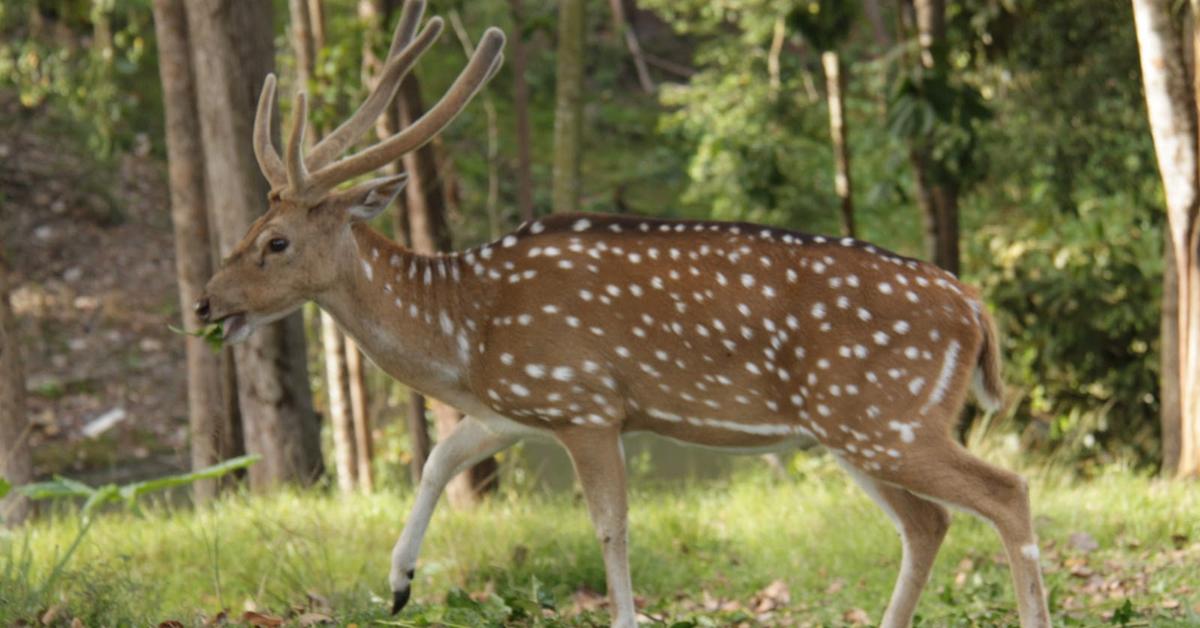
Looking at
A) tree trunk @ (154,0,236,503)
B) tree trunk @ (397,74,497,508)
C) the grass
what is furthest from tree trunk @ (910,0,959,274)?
tree trunk @ (154,0,236,503)

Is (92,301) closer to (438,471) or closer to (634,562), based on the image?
(634,562)

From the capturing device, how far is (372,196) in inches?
223

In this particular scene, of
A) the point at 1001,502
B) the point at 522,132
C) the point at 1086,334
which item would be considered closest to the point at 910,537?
the point at 1001,502

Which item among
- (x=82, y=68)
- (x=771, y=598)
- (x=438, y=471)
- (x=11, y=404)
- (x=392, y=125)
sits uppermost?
(x=82, y=68)

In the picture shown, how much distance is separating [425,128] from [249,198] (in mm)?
3860

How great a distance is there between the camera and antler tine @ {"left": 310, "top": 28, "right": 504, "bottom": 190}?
225 inches

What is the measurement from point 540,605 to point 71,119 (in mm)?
21551

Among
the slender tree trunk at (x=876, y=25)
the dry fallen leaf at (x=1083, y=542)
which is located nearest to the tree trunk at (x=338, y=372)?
the dry fallen leaf at (x=1083, y=542)

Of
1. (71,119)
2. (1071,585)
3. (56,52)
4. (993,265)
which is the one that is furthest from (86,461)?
(1071,585)

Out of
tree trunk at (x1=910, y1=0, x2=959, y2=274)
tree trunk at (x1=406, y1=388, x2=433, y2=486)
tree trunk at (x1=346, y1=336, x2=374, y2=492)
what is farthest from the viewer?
tree trunk at (x1=346, y1=336, x2=374, y2=492)

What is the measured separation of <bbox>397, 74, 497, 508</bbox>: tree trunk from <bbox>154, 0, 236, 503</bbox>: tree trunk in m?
1.47

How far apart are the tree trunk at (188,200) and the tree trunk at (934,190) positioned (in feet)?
16.3

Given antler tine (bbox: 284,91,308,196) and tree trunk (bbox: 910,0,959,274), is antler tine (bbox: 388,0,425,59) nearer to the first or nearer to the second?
antler tine (bbox: 284,91,308,196)

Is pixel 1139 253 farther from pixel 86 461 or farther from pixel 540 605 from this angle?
pixel 86 461
